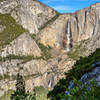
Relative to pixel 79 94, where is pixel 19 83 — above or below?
below

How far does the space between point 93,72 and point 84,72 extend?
2495 millimetres

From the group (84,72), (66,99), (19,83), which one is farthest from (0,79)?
(66,99)

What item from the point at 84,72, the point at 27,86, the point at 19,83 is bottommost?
the point at 27,86

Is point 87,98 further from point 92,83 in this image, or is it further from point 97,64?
point 97,64

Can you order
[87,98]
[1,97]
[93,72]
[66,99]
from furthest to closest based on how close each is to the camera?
1. [1,97]
2. [93,72]
3. [66,99]
4. [87,98]

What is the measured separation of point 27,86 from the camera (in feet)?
641

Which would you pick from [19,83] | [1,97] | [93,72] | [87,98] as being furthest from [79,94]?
[1,97]

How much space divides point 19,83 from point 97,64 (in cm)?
5254

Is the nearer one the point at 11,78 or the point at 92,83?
the point at 92,83

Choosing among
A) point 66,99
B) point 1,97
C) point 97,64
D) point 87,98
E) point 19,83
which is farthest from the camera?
point 1,97

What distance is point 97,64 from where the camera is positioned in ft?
73.7

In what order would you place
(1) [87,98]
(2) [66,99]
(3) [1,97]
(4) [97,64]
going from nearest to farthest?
(1) [87,98] → (2) [66,99] → (4) [97,64] → (3) [1,97]

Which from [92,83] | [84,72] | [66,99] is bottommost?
[84,72]

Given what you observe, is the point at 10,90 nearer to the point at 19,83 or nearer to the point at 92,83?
the point at 19,83
